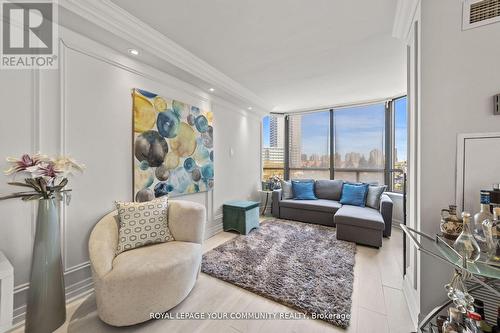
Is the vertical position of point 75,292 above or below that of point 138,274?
below

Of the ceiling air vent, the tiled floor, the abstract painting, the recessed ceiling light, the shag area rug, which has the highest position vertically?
the recessed ceiling light

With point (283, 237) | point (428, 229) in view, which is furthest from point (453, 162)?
point (283, 237)

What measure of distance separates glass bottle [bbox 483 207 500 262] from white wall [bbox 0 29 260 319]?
2.89 m

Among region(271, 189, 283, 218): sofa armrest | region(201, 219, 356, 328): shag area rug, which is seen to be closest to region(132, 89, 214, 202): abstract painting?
region(201, 219, 356, 328): shag area rug

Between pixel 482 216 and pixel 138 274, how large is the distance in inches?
87.8

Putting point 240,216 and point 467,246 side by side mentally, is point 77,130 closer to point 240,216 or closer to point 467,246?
point 240,216

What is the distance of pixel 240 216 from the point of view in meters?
3.34

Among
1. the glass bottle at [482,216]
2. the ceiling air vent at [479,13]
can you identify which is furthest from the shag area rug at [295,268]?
the ceiling air vent at [479,13]

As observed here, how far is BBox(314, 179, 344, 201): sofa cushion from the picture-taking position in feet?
14.1

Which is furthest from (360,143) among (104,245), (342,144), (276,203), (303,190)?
(104,245)

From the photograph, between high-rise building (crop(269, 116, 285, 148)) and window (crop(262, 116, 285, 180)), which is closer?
window (crop(262, 116, 285, 180))

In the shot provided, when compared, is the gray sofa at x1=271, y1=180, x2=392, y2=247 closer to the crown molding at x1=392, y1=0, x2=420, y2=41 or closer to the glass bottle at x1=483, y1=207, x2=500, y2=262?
the glass bottle at x1=483, y1=207, x2=500, y2=262

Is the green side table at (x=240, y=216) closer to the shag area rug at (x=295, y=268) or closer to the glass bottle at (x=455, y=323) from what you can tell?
the shag area rug at (x=295, y=268)

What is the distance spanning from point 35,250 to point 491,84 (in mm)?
3249
